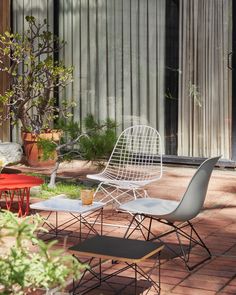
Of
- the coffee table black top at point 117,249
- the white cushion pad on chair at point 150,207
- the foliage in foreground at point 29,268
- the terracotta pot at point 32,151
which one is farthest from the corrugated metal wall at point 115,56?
the foliage in foreground at point 29,268

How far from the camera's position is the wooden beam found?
9992 mm

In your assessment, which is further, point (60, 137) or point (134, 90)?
point (134, 90)

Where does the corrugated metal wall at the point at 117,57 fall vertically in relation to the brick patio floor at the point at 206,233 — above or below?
above

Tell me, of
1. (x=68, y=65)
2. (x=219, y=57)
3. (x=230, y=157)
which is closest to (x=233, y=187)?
(x=230, y=157)

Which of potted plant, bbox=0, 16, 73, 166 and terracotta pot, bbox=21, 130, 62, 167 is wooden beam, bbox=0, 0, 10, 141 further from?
terracotta pot, bbox=21, 130, 62, 167

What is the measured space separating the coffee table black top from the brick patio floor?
31 centimetres

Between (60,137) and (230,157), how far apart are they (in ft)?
6.61

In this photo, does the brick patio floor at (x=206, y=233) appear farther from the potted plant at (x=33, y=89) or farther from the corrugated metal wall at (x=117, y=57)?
the corrugated metal wall at (x=117, y=57)

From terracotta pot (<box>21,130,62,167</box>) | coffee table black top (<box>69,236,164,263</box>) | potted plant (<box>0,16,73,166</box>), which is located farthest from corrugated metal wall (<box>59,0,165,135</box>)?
coffee table black top (<box>69,236,164,263</box>)

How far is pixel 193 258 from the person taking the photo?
195 inches

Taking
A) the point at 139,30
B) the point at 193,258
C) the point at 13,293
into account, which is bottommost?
the point at 193,258

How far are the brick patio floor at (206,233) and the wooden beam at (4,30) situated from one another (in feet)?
4.22

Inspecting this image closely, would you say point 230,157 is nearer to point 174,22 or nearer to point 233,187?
point 233,187

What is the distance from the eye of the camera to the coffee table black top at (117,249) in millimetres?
3764
